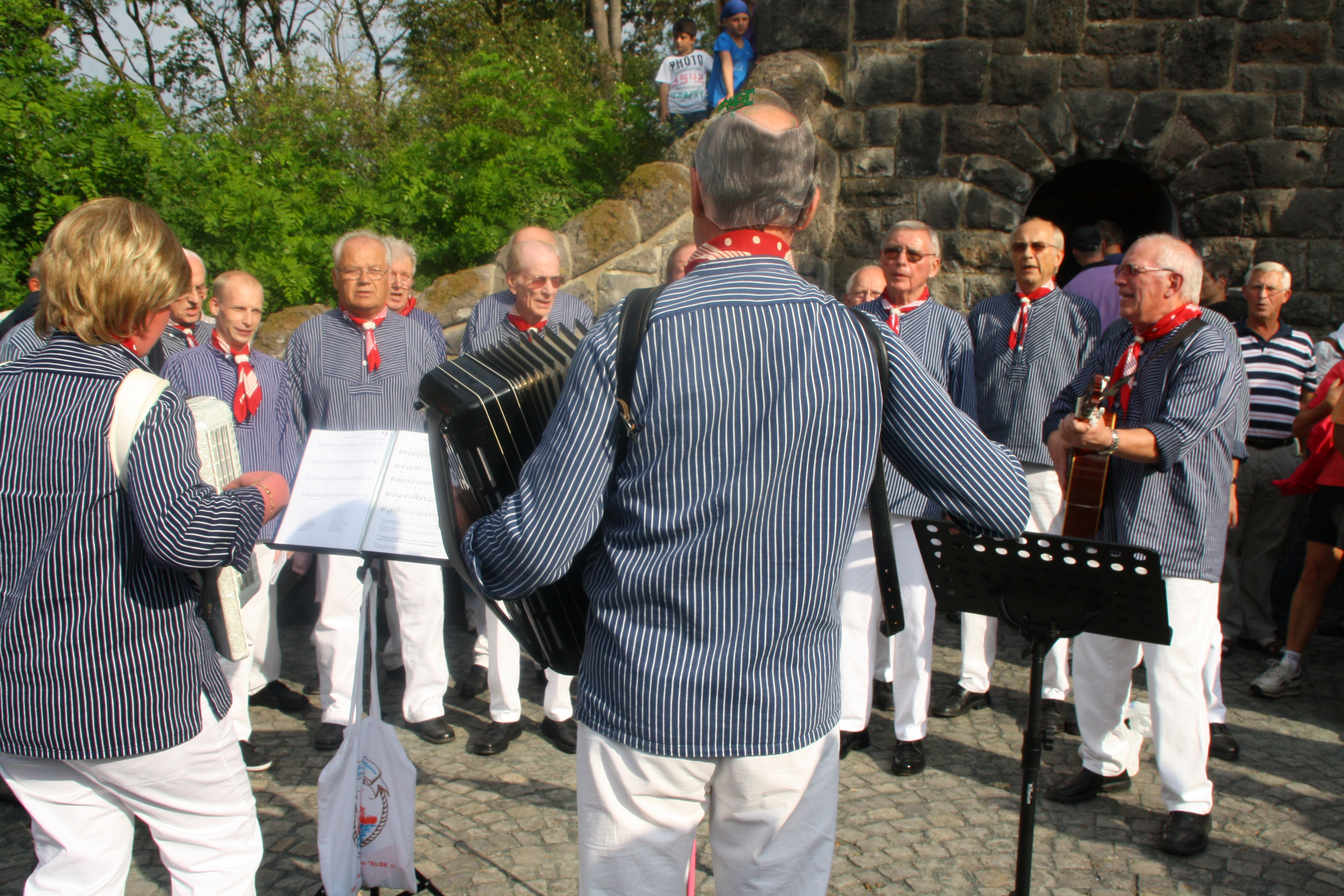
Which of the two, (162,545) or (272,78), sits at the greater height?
(272,78)

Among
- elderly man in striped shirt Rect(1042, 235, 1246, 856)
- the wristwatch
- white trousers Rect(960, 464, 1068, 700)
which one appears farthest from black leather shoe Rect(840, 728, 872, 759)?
the wristwatch

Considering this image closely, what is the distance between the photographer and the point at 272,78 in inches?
690

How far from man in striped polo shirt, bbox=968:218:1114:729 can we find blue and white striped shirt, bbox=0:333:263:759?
3.88 metres

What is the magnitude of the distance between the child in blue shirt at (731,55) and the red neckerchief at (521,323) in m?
4.13

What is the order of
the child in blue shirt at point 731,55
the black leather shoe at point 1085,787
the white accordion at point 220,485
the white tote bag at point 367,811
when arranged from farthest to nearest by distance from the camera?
the child in blue shirt at point 731,55 < the black leather shoe at point 1085,787 < the white tote bag at point 367,811 < the white accordion at point 220,485

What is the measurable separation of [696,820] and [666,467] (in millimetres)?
752

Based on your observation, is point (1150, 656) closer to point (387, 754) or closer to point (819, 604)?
point (819, 604)

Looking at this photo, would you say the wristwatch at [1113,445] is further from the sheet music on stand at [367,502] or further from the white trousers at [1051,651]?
the sheet music on stand at [367,502]

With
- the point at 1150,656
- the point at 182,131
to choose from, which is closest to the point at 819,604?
A: the point at 1150,656

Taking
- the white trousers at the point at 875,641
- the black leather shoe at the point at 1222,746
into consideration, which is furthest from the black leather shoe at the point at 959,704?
the black leather shoe at the point at 1222,746

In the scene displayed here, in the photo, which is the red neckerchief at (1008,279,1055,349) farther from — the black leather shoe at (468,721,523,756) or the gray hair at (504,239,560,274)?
the black leather shoe at (468,721,523,756)

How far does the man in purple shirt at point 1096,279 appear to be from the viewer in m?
6.06

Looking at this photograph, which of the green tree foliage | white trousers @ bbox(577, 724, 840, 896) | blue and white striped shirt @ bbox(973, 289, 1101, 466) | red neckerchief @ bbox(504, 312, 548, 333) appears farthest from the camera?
the green tree foliage

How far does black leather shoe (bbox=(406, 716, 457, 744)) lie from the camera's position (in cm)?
480
